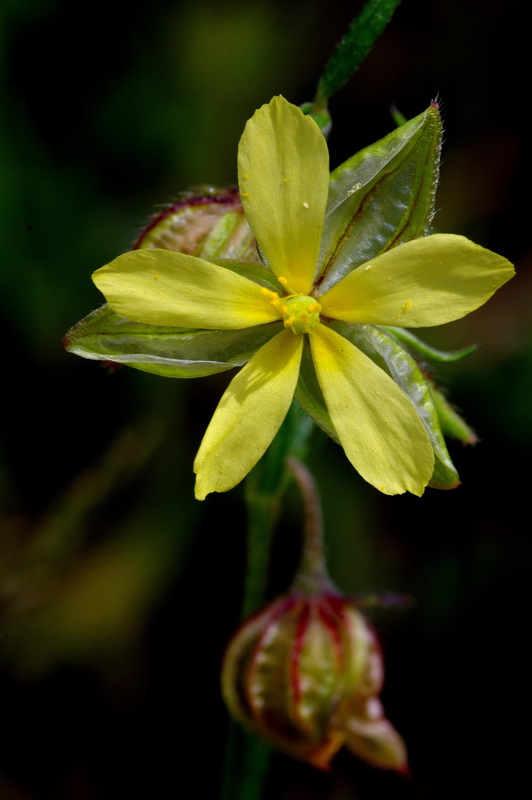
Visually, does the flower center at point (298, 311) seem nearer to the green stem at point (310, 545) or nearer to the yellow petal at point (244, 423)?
the yellow petal at point (244, 423)

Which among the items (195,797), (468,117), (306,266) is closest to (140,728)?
(195,797)

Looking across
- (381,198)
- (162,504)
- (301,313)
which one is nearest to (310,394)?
(301,313)

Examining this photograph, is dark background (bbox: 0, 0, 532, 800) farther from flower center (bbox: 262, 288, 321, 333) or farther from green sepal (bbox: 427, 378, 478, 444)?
Result: flower center (bbox: 262, 288, 321, 333)

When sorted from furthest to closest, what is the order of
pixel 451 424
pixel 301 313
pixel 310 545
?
pixel 310 545 < pixel 451 424 < pixel 301 313

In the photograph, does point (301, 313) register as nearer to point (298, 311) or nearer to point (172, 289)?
point (298, 311)

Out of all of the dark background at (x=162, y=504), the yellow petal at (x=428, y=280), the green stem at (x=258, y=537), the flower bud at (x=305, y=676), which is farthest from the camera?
the dark background at (x=162, y=504)

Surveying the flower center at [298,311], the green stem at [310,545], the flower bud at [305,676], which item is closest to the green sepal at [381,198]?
the flower center at [298,311]

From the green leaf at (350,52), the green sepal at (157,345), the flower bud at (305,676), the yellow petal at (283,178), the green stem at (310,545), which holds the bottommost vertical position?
the flower bud at (305,676)

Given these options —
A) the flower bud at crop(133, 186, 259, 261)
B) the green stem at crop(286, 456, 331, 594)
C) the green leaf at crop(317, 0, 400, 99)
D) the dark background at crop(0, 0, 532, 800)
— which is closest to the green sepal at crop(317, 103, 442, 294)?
the flower bud at crop(133, 186, 259, 261)
